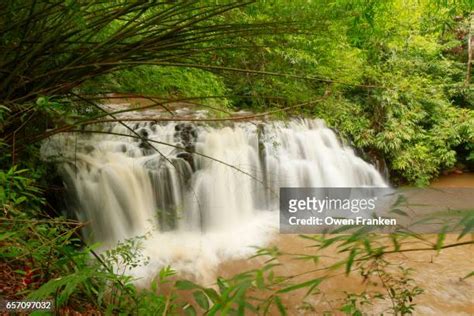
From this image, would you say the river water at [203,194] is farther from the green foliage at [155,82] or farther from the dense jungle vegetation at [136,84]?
the dense jungle vegetation at [136,84]

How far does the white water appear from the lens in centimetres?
442

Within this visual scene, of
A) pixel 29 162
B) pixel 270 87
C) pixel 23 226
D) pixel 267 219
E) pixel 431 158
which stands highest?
pixel 270 87

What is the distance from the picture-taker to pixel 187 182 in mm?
5336

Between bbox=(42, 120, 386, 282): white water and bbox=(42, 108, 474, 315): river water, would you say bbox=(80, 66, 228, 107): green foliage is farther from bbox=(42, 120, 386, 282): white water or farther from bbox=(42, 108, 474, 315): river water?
bbox=(42, 120, 386, 282): white water

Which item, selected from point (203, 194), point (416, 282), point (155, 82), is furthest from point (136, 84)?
point (416, 282)

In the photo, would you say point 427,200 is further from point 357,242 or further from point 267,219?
point 357,242

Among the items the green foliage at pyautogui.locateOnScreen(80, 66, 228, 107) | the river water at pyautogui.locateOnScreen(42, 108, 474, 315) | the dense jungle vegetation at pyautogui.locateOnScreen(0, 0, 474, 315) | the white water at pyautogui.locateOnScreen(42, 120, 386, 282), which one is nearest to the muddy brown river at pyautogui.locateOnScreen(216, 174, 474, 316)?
the river water at pyautogui.locateOnScreen(42, 108, 474, 315)

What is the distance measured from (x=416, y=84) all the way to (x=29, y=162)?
8.00 meters

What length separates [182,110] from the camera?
632 centimetres

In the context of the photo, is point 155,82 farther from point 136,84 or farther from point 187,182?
point 187,182

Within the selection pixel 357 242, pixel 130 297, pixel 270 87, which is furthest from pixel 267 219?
pixel 357 242

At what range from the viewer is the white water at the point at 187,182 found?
4.42 m

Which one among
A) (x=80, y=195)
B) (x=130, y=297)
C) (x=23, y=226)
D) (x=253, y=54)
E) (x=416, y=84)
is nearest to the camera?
(x=23, y=226)

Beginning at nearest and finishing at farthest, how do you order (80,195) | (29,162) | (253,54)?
(253,54) → (29,162) → (80,195)
